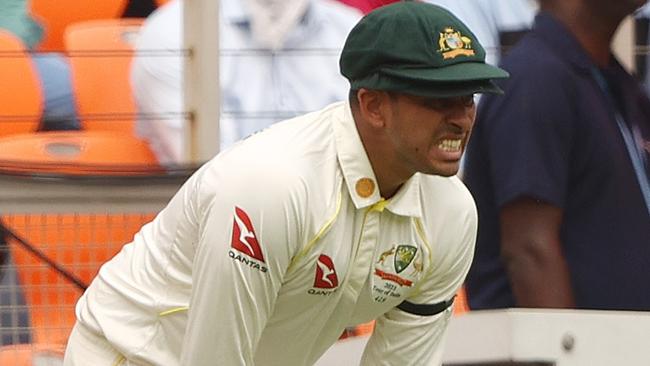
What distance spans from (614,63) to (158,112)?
1.37m

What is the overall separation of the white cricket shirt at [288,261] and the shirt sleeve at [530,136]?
3.69ft

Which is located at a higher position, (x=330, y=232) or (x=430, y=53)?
(x=430, y=53)

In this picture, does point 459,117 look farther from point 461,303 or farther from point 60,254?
point 60,254

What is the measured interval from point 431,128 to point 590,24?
1.93 meters

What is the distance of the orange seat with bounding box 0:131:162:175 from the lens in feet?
17.6

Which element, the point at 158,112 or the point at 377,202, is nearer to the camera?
the point at 377,202

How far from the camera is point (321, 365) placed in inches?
179

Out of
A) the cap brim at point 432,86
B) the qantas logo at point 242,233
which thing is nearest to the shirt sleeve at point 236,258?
the qantas logo at point 242,233

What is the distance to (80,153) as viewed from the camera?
5.43 meters

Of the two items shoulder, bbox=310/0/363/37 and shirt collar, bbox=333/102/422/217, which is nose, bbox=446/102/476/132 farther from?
shoulder, bbox=310/0/363/37

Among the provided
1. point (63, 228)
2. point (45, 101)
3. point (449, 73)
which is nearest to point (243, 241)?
point (449, 73)

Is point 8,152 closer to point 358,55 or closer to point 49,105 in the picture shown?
point 49,105

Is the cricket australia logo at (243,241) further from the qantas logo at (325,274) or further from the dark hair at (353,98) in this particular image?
the dark hair at (353,98)

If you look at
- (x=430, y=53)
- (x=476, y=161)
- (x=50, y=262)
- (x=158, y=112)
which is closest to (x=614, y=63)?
(x=476, y=161)
